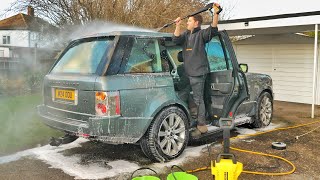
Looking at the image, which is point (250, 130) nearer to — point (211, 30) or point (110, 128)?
point (211, 30)

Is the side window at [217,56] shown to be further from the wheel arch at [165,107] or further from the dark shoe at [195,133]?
the dark shoe at [195,133]

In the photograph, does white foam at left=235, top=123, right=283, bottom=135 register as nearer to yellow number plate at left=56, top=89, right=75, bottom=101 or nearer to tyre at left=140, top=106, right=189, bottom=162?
tyre at left=140, top=106, right=189, bottom=162

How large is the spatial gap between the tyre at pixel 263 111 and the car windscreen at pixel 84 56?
146 inches

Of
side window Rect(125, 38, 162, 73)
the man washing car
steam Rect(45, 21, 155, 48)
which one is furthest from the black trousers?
steam Rect(45, 21, 155, 48)

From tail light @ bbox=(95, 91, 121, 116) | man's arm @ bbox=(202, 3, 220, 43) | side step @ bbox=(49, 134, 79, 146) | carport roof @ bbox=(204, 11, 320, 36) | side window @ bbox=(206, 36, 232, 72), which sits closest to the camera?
tail light @ bbox=(95, 91, 121, 116)

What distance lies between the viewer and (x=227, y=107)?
17.2ft

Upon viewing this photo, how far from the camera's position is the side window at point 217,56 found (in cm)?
545

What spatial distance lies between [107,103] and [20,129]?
3422mm

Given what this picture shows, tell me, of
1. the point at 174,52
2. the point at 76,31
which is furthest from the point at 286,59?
the point at 76,31

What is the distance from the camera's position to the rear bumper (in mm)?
4051

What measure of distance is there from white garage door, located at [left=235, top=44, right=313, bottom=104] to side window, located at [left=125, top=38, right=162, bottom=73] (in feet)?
25.7

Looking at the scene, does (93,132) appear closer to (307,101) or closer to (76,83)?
(76,83)

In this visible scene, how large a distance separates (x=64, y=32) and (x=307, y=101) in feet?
31.4

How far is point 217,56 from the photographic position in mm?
5570
